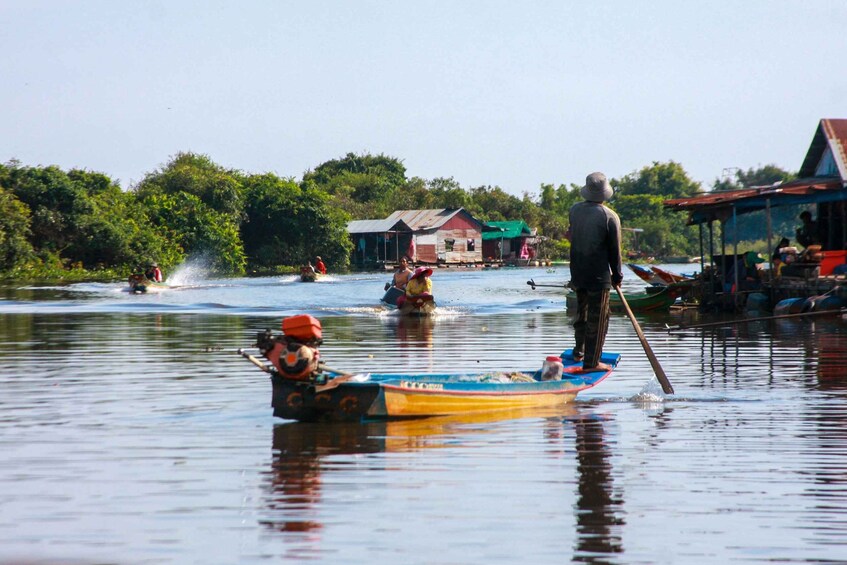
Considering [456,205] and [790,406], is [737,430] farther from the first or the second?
[456,205]

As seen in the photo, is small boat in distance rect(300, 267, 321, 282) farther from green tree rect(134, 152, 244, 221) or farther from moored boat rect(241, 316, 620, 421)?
moored boat rect(241, 316, 620, 421)

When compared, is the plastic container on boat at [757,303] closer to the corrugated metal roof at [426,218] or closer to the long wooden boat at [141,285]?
the long wooden boat at [141,285]

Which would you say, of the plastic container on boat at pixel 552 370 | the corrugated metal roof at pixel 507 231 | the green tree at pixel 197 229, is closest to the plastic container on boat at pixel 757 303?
the plastic container on boat at pixel 552 370

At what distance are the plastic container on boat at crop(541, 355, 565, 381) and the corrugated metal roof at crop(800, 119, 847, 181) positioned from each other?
20.2m

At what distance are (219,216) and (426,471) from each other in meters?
66.0

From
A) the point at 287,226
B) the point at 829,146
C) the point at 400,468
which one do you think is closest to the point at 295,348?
the point at 400,468

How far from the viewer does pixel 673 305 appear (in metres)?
29.9

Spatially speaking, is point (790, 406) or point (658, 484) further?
point (790, 406)

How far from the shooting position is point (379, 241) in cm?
8475

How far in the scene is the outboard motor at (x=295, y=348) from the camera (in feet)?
30.3

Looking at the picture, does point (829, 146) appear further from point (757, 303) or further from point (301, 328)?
point (301, 328)

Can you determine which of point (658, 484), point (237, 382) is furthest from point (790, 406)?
point (237, 382)

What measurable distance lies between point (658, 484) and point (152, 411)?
211 inches

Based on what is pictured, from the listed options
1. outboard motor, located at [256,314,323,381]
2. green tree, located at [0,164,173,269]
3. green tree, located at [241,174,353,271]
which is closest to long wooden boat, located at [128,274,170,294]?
green tree, located at [0,164,173,269]
